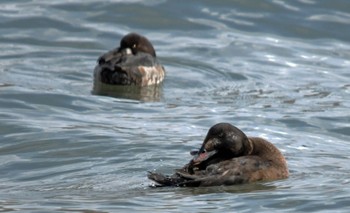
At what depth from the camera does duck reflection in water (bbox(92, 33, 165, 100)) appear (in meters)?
18.0

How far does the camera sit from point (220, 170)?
11.1 metres

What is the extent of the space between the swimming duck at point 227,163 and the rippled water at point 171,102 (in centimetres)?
10

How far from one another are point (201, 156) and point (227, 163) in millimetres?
243

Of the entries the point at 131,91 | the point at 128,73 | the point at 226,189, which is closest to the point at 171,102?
the point at 131,91

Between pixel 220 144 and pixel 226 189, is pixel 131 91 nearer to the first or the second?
pixel 220 144

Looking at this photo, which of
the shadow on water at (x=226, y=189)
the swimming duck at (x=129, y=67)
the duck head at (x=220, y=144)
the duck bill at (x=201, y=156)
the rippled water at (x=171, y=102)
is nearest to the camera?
the shadow on water at (x=226, y=189)

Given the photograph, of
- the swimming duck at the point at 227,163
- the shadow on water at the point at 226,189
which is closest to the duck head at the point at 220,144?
the swimming duck at the point at 227,163

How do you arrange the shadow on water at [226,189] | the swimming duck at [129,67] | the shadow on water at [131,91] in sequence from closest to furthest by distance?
the shadow on water at [226,189]
the shadow on water at [131,91]
the swimming duck at [129,67]

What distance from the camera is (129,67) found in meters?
18.6

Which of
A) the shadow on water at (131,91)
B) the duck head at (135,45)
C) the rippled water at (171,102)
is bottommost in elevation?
the shadow on water at (131,91)

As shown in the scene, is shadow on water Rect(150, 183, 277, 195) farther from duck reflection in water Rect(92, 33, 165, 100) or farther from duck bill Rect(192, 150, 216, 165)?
duck reflection in water Rect(92, 33, 165, 100)

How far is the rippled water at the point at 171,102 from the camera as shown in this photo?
36.3 feet

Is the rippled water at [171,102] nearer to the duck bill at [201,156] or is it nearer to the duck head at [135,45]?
the duck bill at [201,156]

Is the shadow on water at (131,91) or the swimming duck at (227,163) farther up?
the swimming duck at (227,163)
